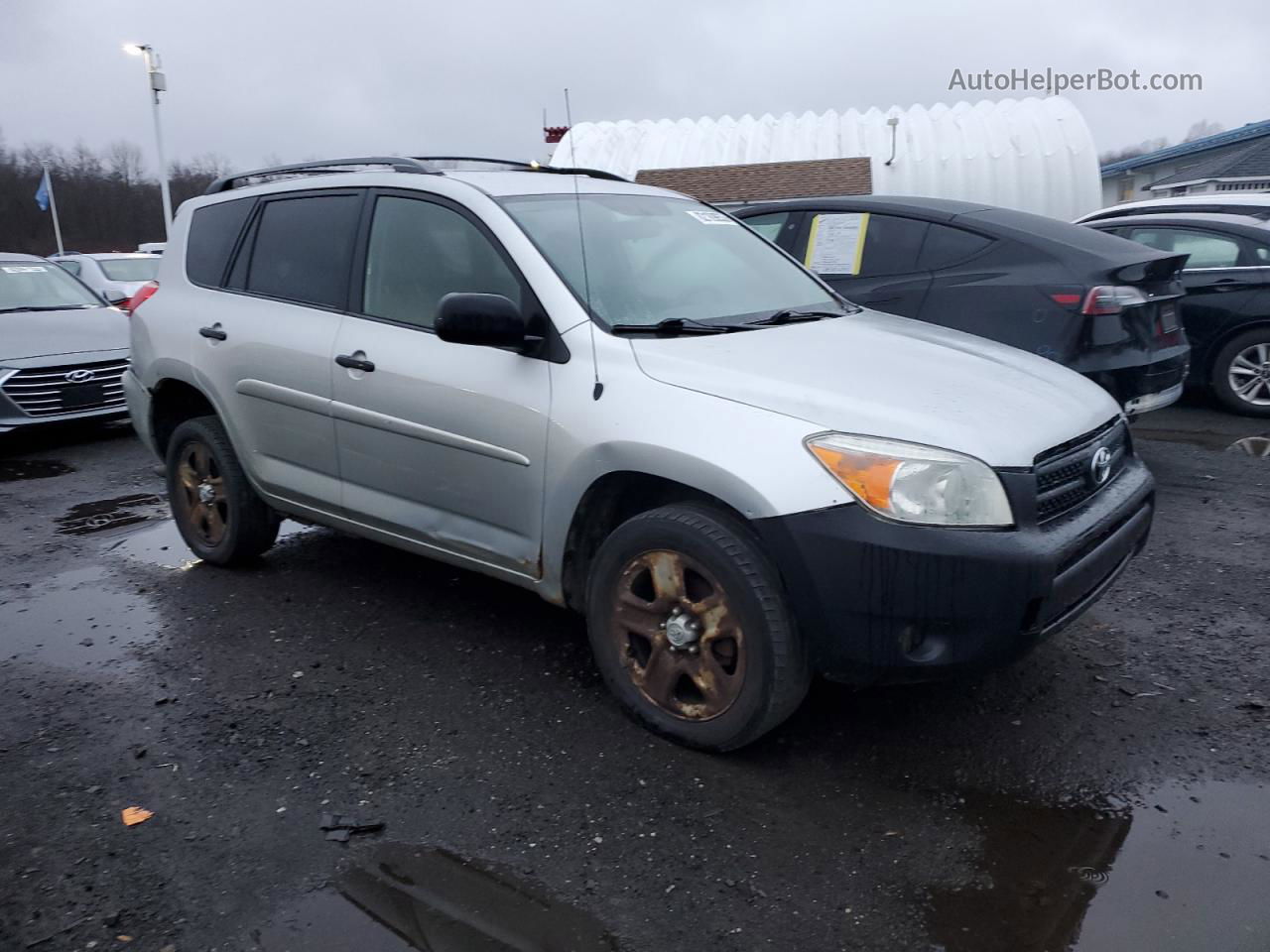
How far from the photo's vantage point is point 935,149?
56.9 feet

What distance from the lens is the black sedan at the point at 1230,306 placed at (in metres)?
7.68

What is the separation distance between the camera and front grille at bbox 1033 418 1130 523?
2.90 meters

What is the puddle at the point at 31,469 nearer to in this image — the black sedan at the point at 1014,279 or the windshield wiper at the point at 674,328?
the black sedan at the point at 1014,279

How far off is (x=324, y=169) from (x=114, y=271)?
12283 mm

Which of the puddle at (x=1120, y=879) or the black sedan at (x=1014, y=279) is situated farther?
the black sedan at (x=1014, y=279)

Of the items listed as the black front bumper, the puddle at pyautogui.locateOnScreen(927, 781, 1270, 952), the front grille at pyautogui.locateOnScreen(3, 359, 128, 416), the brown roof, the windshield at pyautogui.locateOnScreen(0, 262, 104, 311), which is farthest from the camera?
the brown roof

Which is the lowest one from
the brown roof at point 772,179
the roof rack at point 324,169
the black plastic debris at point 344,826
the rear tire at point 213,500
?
the black plastic debris at point 344,826

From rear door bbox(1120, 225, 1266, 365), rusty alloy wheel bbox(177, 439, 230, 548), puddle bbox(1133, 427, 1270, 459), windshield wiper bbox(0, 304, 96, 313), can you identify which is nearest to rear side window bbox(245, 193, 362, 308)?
rusty alloy wheel bbox(177, 439, 230, 548)

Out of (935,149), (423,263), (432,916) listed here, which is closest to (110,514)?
(423,263)

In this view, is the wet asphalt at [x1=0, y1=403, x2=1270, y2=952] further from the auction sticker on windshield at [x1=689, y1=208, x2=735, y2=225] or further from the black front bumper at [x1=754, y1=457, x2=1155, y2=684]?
the auction sticker on windshield at [x1=689, y1=208, x2=735, y2=225]

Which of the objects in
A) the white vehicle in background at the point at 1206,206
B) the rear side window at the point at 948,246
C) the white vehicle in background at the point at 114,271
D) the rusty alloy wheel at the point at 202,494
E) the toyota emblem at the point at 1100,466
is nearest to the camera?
the toyota emblem at the point at 1100,466

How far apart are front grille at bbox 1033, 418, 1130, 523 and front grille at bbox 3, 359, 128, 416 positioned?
7003mm

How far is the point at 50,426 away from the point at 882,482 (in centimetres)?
743

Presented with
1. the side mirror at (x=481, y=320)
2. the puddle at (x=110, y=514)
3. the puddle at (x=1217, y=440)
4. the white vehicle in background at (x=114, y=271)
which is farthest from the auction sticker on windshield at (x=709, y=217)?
the white vehicle in background at (x=114, y=271)
